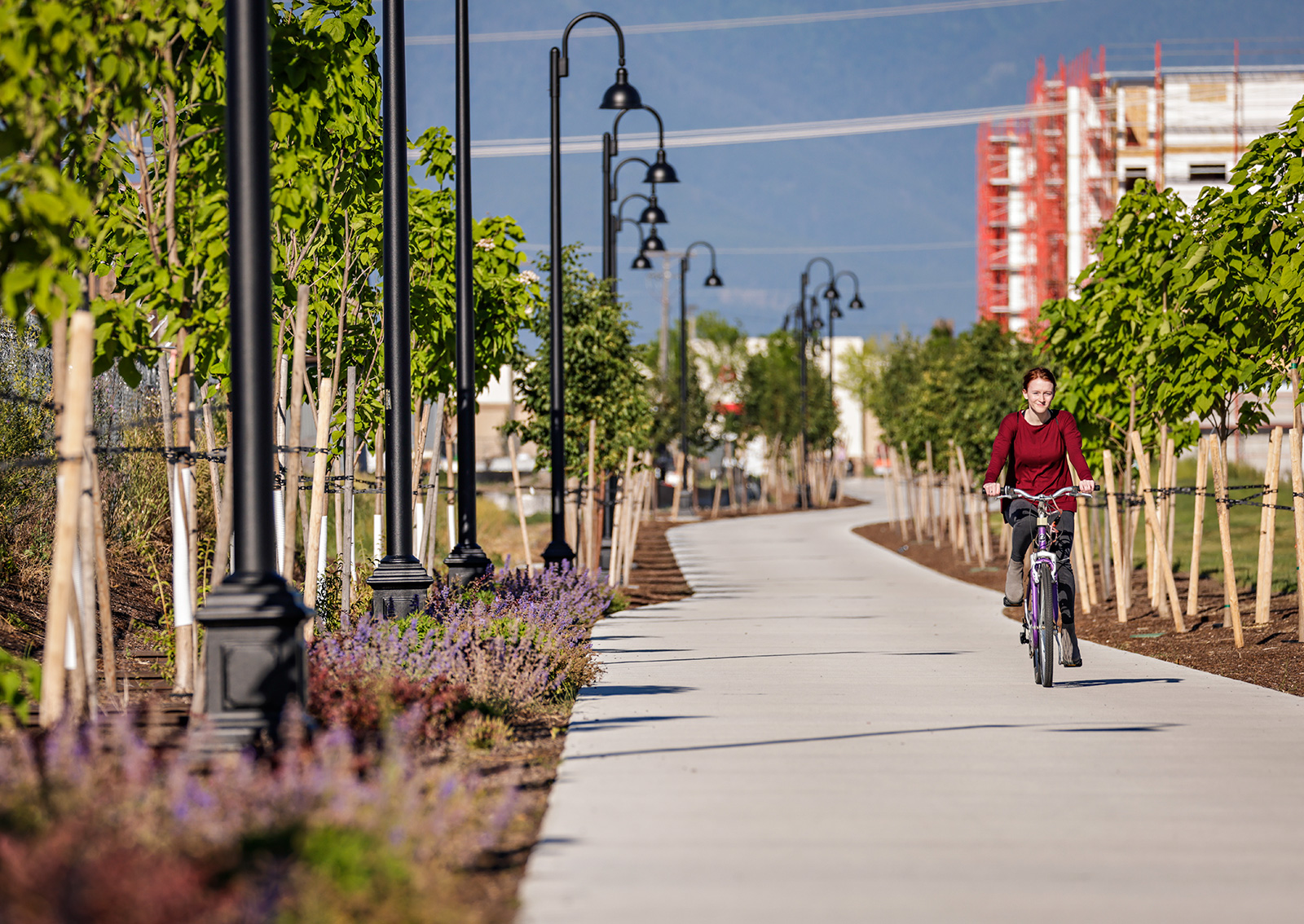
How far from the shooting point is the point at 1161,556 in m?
13.7

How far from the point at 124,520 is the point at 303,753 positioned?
11674 millimetres

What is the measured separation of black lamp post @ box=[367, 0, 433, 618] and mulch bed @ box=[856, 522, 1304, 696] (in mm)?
6078

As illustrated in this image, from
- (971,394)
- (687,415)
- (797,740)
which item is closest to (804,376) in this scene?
(687,415)

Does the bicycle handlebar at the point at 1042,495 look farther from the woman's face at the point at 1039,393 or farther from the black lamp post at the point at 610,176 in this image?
the black lamp post at the point at 610,176

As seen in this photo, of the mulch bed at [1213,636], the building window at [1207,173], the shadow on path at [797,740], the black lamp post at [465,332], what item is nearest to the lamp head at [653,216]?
the mulch bed at [1213,636]

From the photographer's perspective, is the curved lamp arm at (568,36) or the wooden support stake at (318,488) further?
the curved lamp arm at (568,36)

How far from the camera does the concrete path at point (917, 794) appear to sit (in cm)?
482

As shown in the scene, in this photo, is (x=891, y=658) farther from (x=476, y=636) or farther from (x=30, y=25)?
(x=30, y=25)

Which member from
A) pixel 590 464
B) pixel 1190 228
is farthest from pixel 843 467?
pixel 1190 228

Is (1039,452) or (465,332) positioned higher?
(465,332)

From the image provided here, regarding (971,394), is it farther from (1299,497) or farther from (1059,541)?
(1059,541)

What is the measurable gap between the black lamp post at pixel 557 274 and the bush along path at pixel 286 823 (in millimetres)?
9759

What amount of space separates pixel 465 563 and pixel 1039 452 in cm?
545

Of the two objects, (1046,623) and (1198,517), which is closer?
(1046,623)
